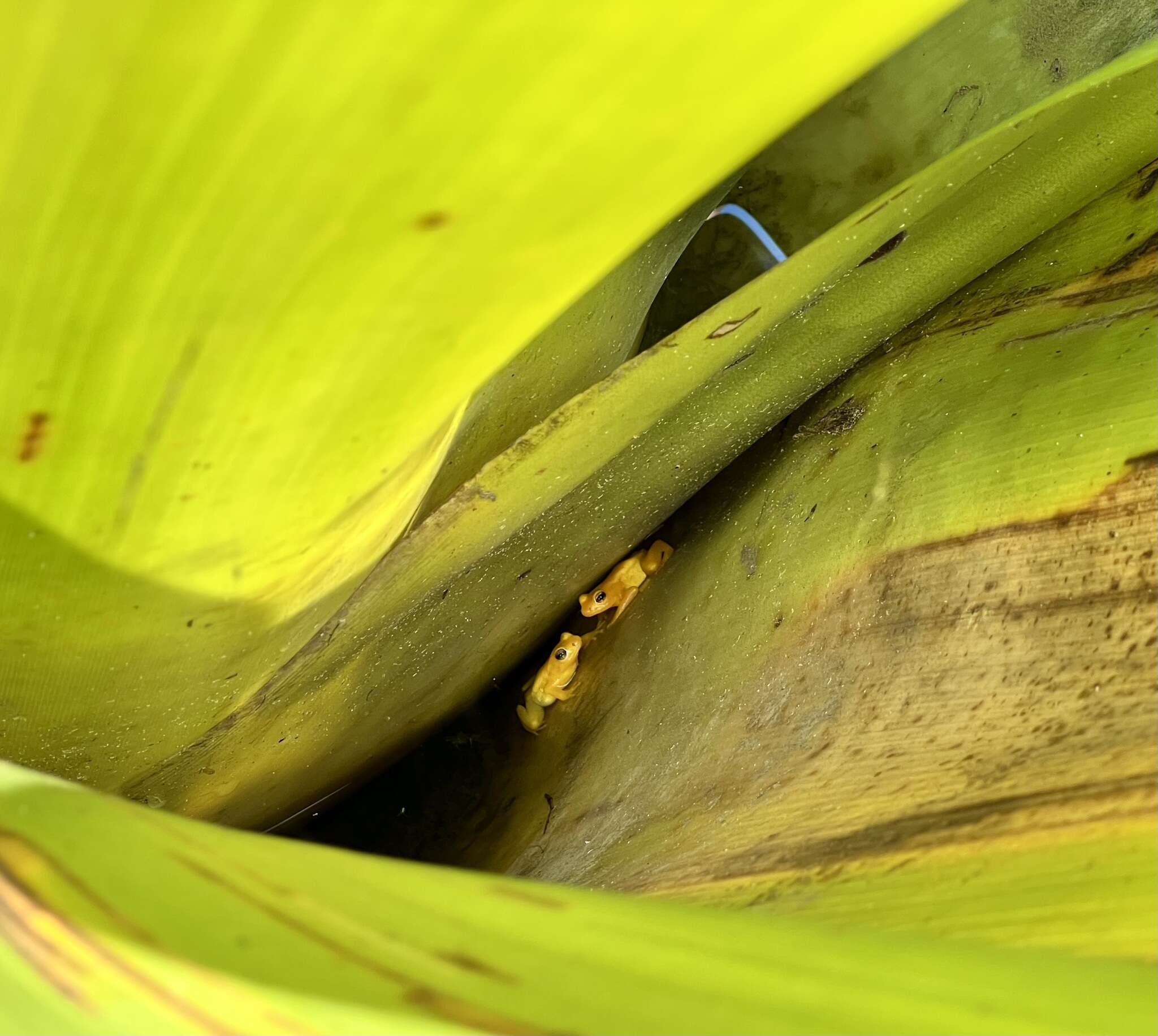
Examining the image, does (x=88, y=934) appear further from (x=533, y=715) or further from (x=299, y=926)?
(x=533, y=715)

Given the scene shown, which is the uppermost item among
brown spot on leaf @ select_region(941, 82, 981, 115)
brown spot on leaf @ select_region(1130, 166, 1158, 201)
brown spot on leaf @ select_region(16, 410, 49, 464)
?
brown spot on leaf @ select_region(941, 82, 981, 115)

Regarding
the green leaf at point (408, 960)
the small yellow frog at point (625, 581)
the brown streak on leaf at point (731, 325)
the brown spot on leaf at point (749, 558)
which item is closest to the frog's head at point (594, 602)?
the small yellow frog at point (625, 581)

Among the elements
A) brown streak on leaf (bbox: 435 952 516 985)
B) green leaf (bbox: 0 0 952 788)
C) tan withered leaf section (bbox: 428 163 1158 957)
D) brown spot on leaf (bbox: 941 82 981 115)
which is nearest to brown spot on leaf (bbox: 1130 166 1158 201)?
tan withered leaf section (bbox: 428 163 1158 957)

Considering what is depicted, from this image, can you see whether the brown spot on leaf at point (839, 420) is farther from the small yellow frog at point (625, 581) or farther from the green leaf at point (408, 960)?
the green leaf at point (408, 960)

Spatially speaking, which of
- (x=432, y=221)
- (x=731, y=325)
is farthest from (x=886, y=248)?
(x=432, y=221)

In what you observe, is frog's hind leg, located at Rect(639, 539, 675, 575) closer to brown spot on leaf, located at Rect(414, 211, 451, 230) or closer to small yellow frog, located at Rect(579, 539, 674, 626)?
small yellow frog, located at Rect(579, 539, 674, 626)

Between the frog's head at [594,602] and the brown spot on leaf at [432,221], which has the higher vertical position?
the frog's head at [594,602]
